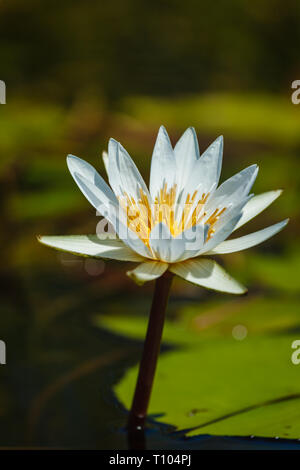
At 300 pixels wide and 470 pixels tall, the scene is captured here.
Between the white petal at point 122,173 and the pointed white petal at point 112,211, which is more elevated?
the white petal at point 122,173

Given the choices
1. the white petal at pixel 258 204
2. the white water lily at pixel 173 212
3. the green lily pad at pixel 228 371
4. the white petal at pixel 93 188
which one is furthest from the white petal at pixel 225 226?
the green lily pad at pixel 228 371

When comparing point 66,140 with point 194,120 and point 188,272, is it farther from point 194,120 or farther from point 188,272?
point 188,272

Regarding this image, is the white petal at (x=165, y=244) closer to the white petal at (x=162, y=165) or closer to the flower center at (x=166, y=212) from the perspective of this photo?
the flower center at (x=166, y=212)

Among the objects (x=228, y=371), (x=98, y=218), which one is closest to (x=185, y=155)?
(x=228, y=371)

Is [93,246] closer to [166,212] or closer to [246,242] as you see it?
[166,212]

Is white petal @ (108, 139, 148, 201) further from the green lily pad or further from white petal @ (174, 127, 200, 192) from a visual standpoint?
the green lily pad

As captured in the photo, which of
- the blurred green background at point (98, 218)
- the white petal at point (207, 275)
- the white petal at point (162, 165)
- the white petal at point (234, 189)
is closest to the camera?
the white petal at point (207, 275)

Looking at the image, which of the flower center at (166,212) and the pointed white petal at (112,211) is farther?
the flower center at (166,212)

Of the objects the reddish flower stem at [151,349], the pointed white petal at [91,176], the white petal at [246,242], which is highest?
the pointed white petal at [91,176]
